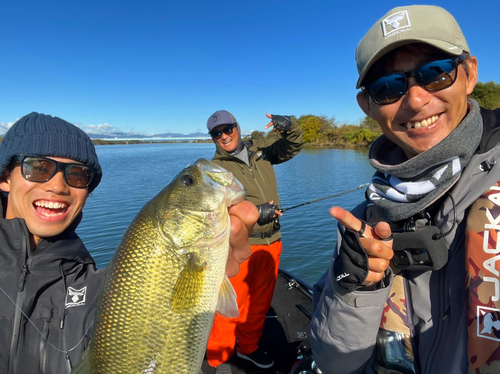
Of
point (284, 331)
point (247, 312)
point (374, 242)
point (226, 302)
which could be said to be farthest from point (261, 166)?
point (374, 242)

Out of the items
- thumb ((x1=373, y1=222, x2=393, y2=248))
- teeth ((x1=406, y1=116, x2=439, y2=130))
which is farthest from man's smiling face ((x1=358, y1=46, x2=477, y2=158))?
thumb ((x1=373, y1=222, x2=393, y2=248))

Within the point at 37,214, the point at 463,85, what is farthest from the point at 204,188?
the point at 463,85

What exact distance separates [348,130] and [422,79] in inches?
2359

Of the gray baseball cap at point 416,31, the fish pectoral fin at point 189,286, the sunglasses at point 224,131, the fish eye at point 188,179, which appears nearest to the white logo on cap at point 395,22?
the gray baseball cap at point 416,31

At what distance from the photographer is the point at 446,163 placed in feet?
5.15

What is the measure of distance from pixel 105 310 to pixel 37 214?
908 millimetres

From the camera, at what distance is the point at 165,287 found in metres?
1.73

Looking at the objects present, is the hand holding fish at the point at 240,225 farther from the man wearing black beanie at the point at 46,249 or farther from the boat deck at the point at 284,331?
the boat deck at the point at 284,331

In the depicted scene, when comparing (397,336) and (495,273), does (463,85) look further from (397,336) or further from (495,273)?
(397,336)

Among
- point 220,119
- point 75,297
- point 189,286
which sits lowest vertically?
point 75,297

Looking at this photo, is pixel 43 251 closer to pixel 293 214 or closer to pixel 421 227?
pixel 421 227

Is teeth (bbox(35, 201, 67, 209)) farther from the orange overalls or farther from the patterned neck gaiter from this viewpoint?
the orange overalls

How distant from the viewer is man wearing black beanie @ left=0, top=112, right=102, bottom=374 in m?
1.88

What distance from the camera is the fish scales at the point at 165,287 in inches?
65.1
